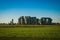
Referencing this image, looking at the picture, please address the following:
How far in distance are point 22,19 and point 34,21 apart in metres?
10.9

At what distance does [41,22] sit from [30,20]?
1295cm

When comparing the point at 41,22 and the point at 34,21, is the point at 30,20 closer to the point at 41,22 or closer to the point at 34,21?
the point at 34,21

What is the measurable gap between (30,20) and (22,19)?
7.27 meters

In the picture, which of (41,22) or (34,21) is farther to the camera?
(34,21)

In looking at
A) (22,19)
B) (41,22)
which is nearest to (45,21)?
(41,22)

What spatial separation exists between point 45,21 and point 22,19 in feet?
67.3

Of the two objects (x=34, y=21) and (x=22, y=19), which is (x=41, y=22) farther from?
(x=22, y=19)

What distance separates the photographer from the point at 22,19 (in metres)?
115

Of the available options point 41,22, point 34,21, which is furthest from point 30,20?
point 41,22

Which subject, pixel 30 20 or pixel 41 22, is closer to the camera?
pixel 41 22

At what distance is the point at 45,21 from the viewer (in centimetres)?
11369


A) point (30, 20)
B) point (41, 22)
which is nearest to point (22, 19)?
point (30, 20)

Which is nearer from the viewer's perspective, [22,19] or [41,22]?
[41,22]

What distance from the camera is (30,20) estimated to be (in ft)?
381
